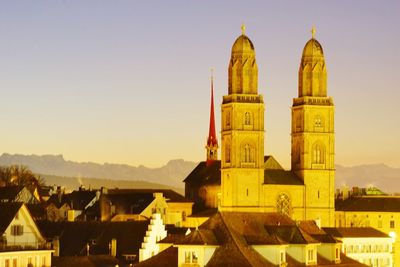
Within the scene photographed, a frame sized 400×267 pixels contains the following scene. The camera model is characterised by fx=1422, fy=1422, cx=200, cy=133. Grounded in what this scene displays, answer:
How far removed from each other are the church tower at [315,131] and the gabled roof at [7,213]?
61.5 metres

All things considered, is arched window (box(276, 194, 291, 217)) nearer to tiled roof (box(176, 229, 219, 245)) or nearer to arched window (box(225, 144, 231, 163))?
arched window (box(225, 144, 231, 163))

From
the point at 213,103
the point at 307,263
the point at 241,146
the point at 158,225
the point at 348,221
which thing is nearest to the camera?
the point at 307,263

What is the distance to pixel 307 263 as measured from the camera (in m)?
94.3

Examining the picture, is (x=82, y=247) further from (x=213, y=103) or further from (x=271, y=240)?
(x=213, y=103)

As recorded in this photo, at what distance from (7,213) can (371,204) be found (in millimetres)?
79087

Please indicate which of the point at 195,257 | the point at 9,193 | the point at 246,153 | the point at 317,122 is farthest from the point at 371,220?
the point at 195,257

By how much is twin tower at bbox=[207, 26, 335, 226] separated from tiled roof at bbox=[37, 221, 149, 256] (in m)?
32.3

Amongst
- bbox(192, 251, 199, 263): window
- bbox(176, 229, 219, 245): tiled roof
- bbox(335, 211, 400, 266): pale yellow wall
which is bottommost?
bbox(192, 251, 199, 263): window

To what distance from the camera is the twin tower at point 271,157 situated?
146m

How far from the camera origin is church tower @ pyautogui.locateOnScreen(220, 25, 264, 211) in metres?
146

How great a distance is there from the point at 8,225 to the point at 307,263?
2012 centimetres

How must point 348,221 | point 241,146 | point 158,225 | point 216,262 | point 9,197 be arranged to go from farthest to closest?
1. point 348,221
2. point 241,146
3. point 9,197
4. point 158,225
5. point 216,262

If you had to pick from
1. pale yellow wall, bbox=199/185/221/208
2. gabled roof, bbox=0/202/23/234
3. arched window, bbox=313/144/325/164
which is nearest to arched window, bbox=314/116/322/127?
arched window, bbox=313/144/325/164

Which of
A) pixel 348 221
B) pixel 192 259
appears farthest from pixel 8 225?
pixel 348 221
